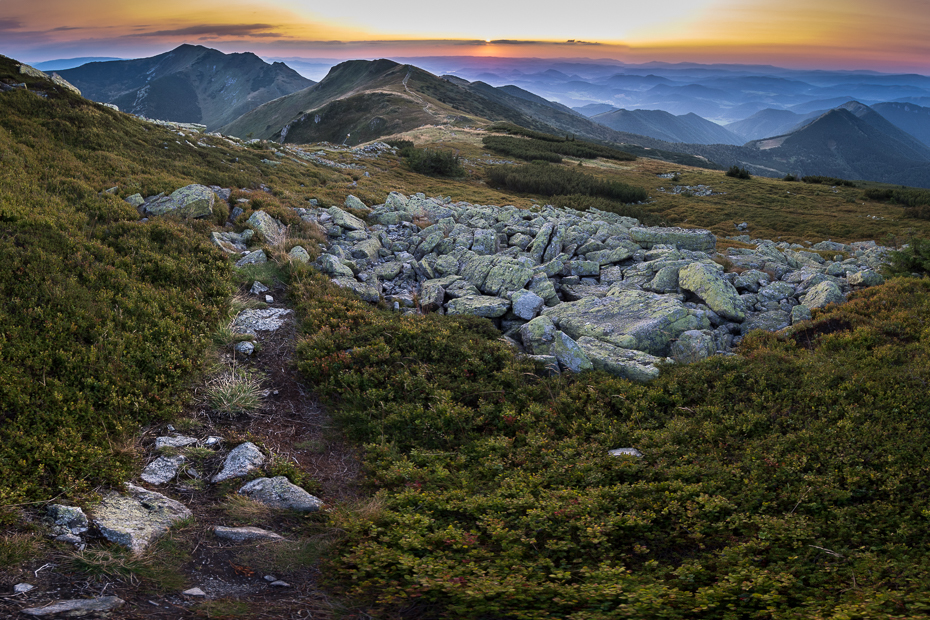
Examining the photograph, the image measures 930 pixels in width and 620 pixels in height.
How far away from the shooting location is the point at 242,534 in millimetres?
5953

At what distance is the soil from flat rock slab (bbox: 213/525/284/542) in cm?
9

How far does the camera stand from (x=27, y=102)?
18.0m

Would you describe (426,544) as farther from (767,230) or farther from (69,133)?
(767,230)

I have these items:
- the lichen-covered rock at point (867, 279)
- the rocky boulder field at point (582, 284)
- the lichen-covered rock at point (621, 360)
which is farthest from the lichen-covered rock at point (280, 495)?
the lichen-covered rock at point (867, 279)

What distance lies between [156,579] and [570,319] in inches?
418

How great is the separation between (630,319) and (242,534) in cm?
1067

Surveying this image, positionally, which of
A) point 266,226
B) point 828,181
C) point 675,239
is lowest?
point 675,239

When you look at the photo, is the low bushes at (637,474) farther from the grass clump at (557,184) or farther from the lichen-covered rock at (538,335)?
the grass clump at (557,184)

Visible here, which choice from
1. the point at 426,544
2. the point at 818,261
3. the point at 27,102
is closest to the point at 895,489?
the point at 426,544

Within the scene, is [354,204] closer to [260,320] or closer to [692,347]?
[260,320]

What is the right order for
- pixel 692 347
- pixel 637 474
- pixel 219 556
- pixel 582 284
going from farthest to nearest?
pixel 582 284, pixel 692 347, pixel 637 474, pixel 219 556

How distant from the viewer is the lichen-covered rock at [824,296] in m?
13.6

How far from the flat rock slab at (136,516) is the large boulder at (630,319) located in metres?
9.72

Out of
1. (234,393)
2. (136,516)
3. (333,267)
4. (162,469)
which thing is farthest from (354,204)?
(136,516)
